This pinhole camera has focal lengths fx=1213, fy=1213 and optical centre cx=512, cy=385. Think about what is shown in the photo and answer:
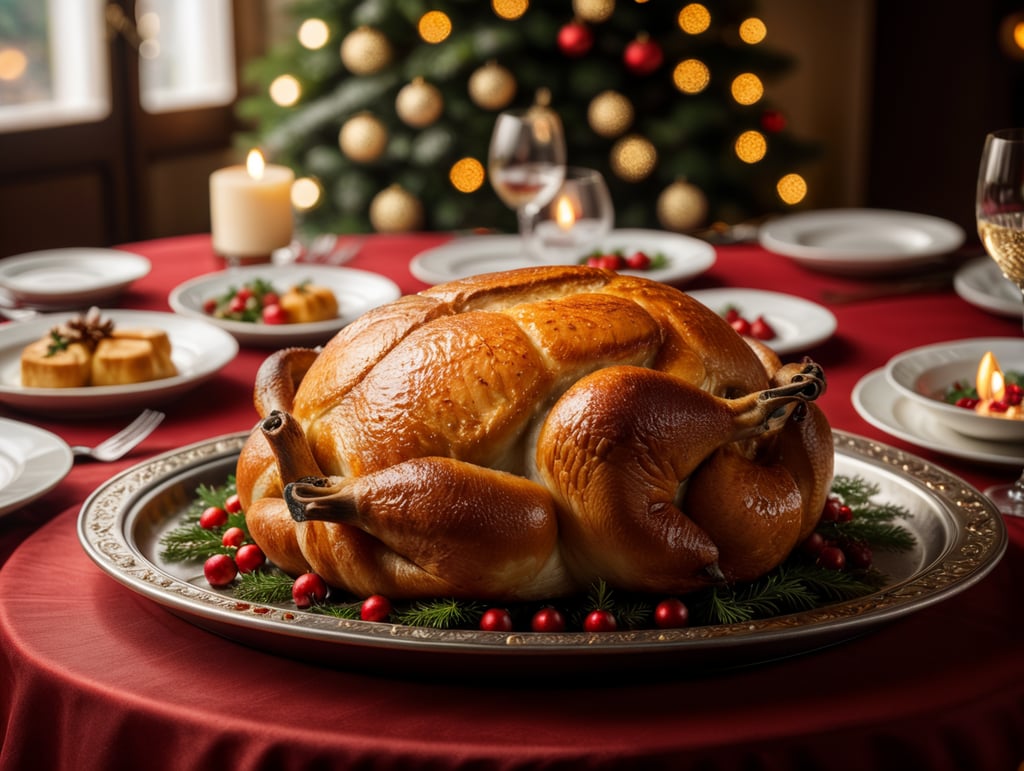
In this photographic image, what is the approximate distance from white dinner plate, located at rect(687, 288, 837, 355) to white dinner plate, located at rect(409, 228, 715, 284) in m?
0.19

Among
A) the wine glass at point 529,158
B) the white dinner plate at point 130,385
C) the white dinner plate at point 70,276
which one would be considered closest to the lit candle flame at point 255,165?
the white dinner plate at point 70,276

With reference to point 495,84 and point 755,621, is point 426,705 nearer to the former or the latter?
point 755,621

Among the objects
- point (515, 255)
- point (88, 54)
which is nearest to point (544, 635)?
point (515, 255)

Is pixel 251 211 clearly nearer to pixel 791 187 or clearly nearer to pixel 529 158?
pixel 529 158

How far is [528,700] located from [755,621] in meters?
0.18

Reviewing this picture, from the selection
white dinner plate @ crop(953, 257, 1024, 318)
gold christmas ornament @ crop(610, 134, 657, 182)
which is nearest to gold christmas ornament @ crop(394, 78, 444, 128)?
gold christmas ornament @ crop(610, 134, 657, 182)

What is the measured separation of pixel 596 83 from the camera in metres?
4.15

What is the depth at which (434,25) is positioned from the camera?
4.22m

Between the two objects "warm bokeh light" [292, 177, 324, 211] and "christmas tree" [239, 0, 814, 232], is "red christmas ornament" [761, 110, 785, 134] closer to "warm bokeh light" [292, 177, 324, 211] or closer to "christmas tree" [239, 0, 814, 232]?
"christmas tree" [239, 0, 814, 232]

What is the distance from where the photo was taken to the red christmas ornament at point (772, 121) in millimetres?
4434

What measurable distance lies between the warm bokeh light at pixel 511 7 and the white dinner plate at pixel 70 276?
2.04 meters

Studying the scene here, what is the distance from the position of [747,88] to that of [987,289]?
236 centimetres

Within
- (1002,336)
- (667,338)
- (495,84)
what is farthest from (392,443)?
(495,84)

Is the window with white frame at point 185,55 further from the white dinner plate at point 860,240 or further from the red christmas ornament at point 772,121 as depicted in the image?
the white dinner plate at point 860,240
